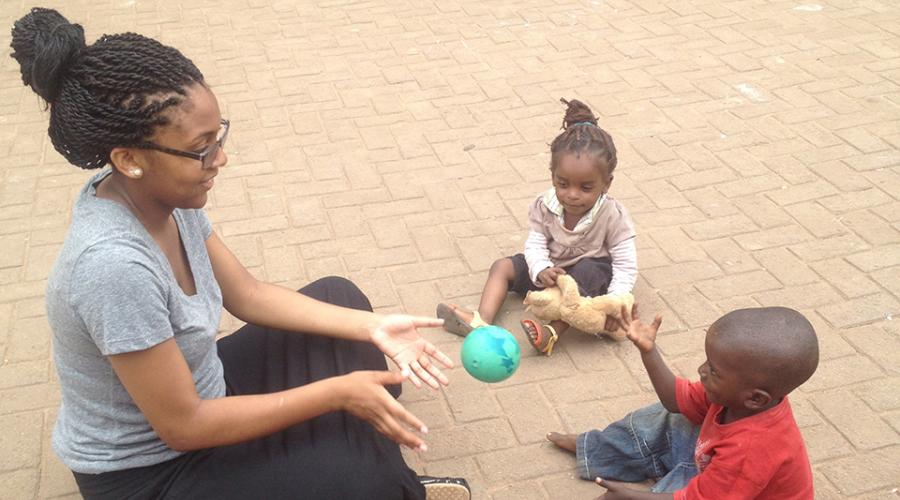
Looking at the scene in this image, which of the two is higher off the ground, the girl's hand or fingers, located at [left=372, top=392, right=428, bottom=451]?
fingers, located at [left=372, top=392, right=428, bottom=451]

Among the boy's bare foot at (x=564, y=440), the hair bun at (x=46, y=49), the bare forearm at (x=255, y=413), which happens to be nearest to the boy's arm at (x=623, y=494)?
the boy's bare foot at (x=564, y=440)

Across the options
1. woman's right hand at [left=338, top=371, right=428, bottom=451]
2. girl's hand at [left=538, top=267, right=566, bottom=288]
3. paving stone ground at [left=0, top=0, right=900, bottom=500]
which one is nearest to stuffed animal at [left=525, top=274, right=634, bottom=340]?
girl's hand at [left=538, top=267, right=566, bottom=288]

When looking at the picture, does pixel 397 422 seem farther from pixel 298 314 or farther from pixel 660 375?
pixel 660 375

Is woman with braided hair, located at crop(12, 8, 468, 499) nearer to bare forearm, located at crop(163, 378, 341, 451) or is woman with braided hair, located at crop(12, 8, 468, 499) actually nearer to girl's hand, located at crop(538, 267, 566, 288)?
bare forearm, located at crop(163, 378, 341, 451)

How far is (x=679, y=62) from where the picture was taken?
20.6ft

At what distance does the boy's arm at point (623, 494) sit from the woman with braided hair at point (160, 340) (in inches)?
18.6

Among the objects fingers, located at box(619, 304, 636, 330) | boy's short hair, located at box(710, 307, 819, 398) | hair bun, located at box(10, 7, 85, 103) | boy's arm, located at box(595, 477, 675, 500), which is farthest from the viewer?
fingers, located at box(619, 304, 636, 330)

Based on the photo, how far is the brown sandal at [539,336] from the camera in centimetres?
367

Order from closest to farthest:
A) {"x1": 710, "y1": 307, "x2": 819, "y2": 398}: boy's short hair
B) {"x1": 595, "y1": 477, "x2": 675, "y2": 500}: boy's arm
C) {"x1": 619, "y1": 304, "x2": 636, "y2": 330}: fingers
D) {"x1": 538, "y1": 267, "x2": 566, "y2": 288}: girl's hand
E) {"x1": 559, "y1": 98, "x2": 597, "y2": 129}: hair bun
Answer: {"x1": 710, "y1": 307, "x2": 819, "y2": 398}: boy's short hair, {"x1": 595, "y1": 477, "x2": 675, "y2": 500}: boy's arm, {"x1": 619, "y1": 304, "x2": 636, "y2": 330}: fingers, {"x1": 538, "y1": 267, "x2": 566, "y2": 288}: girl's hand, {"x1": 559, "y1": 98, "x2": 597, "y2": 129}: hair bun

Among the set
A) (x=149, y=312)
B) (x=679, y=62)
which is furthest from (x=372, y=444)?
(x=679, y=62)

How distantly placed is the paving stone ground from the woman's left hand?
595mm

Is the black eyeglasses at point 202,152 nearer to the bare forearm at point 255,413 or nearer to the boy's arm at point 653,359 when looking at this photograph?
the bare forearm at point 255,413

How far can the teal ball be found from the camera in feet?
9.68

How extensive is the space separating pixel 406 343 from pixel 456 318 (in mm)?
919
